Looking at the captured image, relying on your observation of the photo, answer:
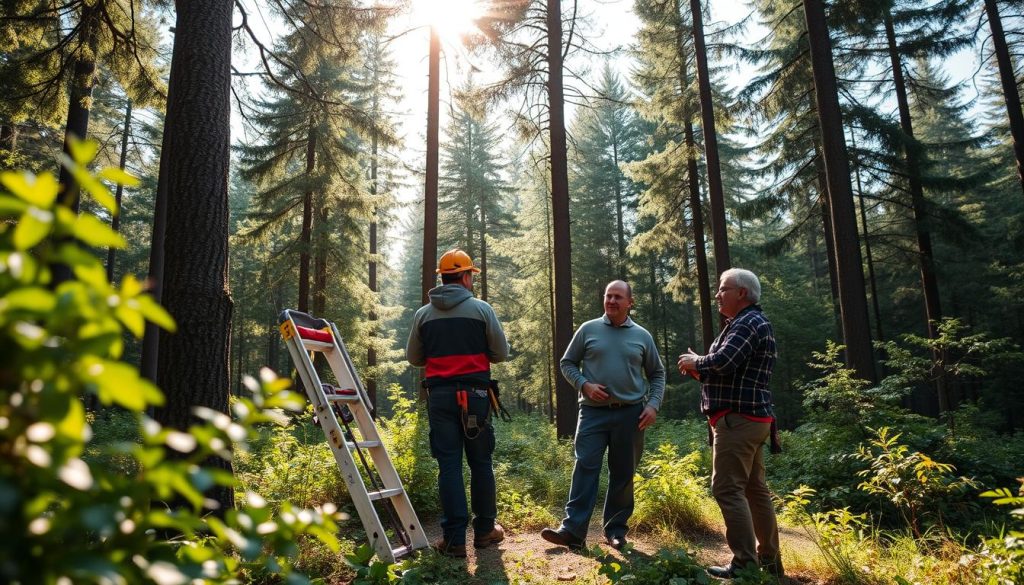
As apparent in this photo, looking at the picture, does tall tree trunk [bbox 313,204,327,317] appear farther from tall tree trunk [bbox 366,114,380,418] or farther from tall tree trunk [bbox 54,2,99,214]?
tall tree trunk [bbox 54,2,99,214]

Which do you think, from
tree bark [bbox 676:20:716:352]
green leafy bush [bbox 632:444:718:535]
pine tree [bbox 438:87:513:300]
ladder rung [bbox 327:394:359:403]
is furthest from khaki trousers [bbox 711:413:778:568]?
pine tree [bbox 438:87:513:300]

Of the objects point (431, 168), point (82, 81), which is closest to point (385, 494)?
point (82, 81)

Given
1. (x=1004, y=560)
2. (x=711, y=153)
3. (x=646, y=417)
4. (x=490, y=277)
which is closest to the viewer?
(x=1004, y=560)

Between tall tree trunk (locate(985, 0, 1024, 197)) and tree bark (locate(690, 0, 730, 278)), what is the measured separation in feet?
25.7

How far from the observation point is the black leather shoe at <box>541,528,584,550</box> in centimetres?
461

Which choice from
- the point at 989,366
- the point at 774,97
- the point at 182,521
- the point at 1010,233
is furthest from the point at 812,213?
the point at 182,521

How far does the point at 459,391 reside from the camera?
4.56 meters

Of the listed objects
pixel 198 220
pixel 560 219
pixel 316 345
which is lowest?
pixel 316 345

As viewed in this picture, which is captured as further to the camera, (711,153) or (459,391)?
(711,153)

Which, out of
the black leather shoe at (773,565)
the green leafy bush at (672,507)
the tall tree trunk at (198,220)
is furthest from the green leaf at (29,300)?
the green leafy bush at (672,507)

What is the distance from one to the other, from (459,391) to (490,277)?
26641 millimetres

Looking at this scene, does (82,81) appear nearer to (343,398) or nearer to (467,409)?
(343,398)

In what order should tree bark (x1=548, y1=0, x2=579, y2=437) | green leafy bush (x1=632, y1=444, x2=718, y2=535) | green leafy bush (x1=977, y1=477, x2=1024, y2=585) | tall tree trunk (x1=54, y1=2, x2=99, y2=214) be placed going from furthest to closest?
tree bark (x1=548, y1=0, x2=579, y2=437) → tall tree trunk (x1=54, y1=2, x2=99, y2=214) → green leafy bush (x1=632, y1=444, x2=718, y2=535) → green leafy bush (x1=977, y1=477, x2=1024, y2=585)

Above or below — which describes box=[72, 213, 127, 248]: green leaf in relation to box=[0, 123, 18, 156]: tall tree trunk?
below
